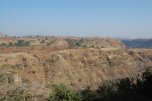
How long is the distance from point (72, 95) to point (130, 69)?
4673cm

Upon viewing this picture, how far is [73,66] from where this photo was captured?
55.2 metres

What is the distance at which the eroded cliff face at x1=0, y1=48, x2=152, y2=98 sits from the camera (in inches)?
1826

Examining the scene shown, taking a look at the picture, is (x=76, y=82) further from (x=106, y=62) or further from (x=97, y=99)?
(x=97, y=99)

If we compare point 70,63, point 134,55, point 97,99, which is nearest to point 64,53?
point 70,63

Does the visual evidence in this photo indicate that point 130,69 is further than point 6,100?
Yes

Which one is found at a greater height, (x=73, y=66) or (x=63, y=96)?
(x=63, y=96)

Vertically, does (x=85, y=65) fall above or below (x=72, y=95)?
below

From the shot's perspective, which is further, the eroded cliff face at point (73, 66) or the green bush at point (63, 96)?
the eroded cliff face at point (73, 66)

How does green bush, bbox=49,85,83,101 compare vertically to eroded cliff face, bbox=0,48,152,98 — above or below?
above

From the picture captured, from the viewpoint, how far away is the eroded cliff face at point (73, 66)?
46.4 meters

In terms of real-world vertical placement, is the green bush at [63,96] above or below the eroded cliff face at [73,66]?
above

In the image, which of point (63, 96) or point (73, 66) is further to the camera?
point (73, 66)

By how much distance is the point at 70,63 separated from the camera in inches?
2170

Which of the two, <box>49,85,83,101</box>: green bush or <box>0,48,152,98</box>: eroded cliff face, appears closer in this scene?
<box>49,85,83,101</box>: green bush
